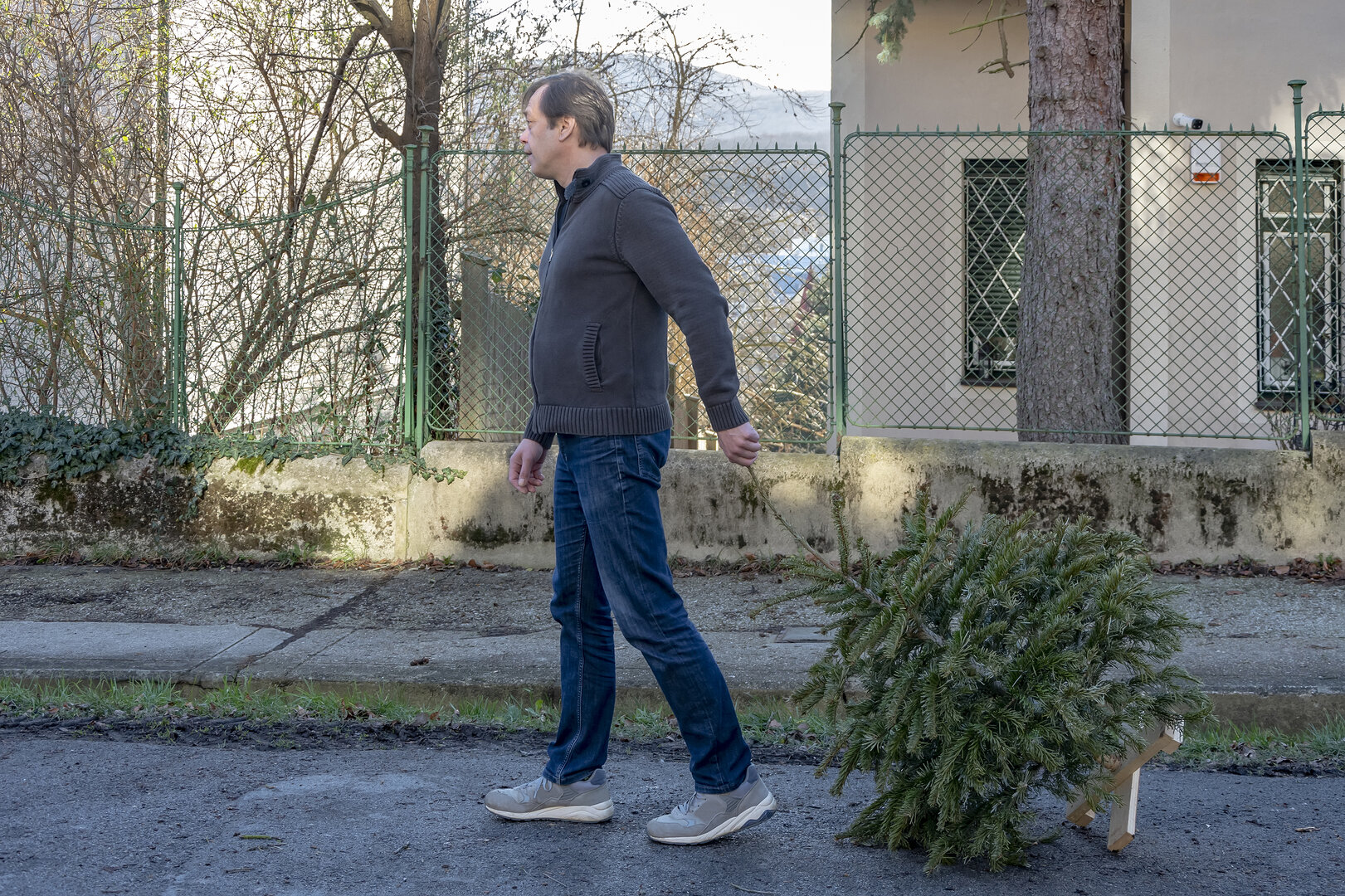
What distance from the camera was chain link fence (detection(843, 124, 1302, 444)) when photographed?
8.59 m

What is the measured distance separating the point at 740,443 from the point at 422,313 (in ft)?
15.0

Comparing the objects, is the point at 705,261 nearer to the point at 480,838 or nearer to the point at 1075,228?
the point at 1075,228

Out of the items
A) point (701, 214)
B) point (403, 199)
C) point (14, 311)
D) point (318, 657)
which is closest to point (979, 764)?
point (318, 657)

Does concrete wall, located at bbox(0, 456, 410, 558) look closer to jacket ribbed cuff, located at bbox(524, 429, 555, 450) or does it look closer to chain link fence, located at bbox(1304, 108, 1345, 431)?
jacket ribbed cuff, located at bbox(524, 429, 555, 450)

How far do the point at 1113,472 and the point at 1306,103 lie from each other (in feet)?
17.2

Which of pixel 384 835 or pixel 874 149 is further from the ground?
pixel 874 149

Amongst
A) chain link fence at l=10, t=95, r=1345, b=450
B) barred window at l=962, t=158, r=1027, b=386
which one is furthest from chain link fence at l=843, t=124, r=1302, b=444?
chain link fence at l=10, t=95, r=1345, b=450

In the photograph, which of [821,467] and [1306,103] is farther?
[1306,103]

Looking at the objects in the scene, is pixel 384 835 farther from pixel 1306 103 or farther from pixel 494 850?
pixel 1306 103

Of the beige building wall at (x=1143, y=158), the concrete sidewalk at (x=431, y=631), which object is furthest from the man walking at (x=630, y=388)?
the beige building wall at (x=1143, y=158)

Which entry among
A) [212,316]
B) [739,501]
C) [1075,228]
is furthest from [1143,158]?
[212,316]

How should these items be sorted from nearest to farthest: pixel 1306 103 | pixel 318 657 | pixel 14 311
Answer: pixel 318 657 < pixel 14 311 < pixel 1306 103

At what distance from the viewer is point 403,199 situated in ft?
24.0

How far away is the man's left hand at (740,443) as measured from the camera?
9.94 feet
